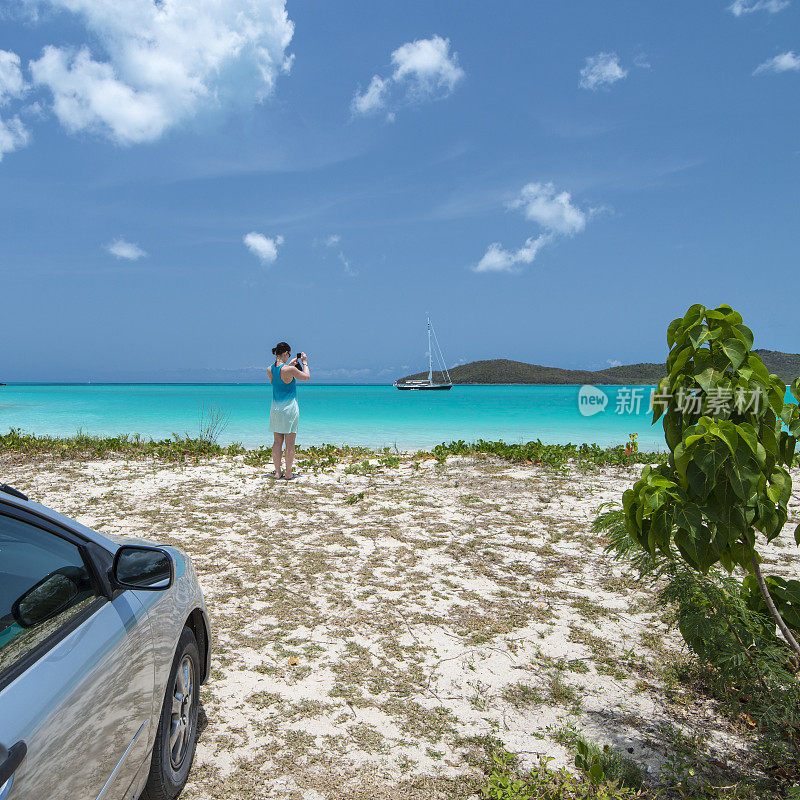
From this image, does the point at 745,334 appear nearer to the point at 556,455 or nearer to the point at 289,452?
the point at 289,452

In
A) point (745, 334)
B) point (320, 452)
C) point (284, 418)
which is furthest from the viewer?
point (320, 452)

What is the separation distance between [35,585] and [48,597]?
0.09 metres

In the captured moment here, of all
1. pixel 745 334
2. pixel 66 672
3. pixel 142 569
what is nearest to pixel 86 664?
pixel 66 672

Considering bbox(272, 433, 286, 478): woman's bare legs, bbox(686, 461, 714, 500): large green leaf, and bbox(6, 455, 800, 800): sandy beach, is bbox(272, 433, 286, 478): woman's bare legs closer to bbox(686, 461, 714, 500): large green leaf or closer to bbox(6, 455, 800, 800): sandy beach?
bbox(6, 455, 800, 800): sandy beach

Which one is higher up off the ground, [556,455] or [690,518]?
[690,518]

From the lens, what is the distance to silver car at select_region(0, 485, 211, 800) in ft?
4.63

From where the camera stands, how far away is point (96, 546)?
79.0 inches

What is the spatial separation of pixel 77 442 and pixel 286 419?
5422 mm

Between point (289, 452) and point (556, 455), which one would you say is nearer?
point (289, 452)

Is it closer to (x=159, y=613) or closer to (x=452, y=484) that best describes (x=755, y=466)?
(x=159, y=613)

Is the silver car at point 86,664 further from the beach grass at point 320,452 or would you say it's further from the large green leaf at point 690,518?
the beach grass at point 320,452

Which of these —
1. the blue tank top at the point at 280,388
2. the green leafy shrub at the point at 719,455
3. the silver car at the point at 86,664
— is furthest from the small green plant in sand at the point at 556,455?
the silver car at the point at 86,664

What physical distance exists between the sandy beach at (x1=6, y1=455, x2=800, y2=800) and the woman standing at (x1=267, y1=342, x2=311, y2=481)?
142 centimetres

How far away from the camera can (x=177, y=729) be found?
97.7 inches
